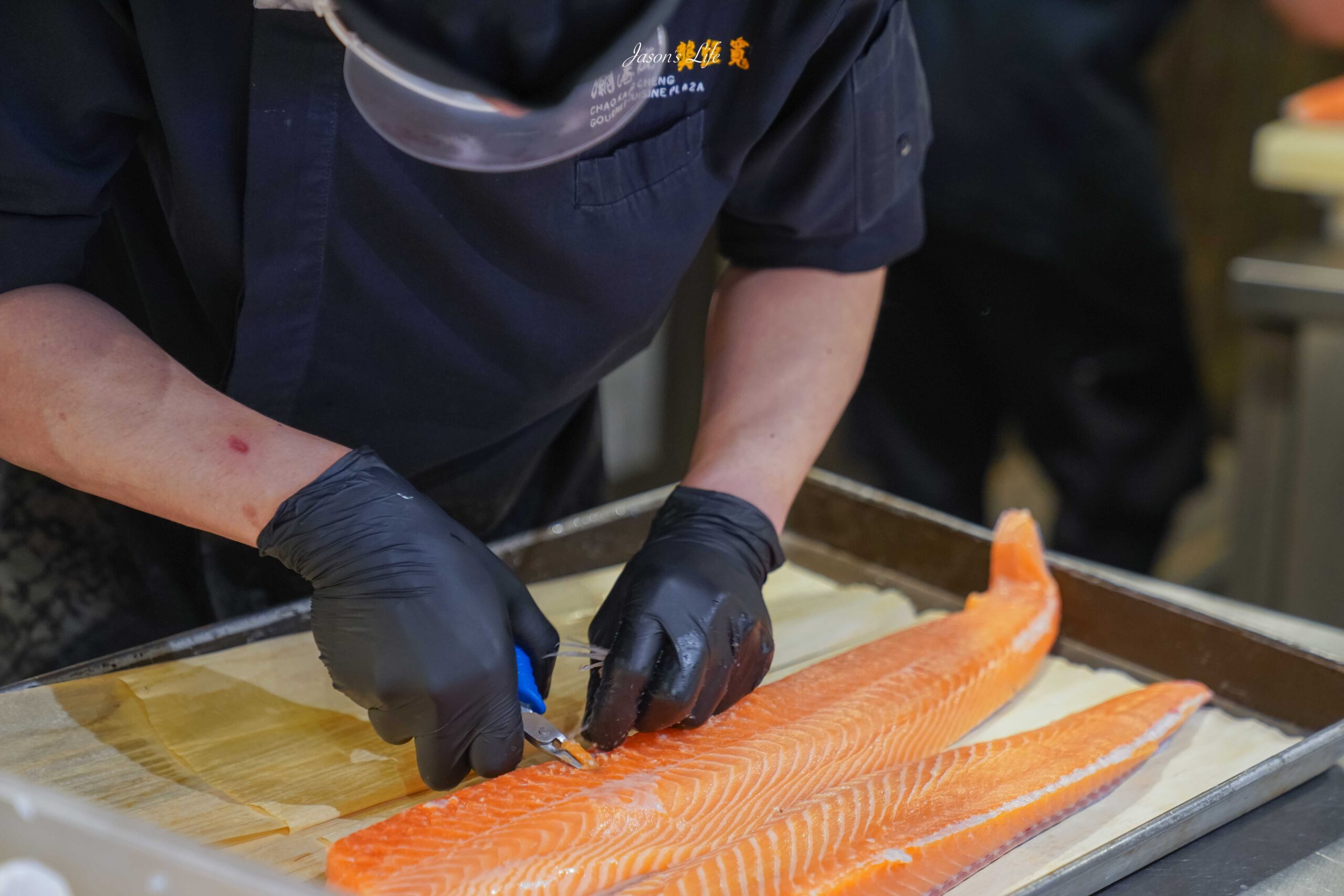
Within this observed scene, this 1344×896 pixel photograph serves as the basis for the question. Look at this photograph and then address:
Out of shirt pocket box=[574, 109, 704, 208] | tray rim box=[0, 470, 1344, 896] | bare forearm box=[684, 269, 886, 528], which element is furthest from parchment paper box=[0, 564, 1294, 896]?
shirt pocket box=[574, 109, 704, 208]

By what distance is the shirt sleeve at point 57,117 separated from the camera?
126cm

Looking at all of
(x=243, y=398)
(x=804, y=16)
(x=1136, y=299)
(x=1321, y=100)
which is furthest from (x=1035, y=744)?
(x=1321, y=100)

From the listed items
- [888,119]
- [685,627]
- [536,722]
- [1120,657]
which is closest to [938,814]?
[685,627]

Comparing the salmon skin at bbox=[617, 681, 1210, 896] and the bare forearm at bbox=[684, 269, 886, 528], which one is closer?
the salmon skin at bbox=[617, 681, 1210, 896]

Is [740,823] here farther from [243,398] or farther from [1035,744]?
[243,398]

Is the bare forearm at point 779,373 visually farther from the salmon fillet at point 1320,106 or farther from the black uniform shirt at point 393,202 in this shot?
the salmon fillet at point 1320,106

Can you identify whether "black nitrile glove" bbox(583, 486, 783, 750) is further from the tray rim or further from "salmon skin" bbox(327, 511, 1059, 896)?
the tray rim

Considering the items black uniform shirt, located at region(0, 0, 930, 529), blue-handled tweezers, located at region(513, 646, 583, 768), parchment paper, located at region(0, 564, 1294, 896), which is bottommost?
parchment paper, located at region(0, 564, 1294, 896)

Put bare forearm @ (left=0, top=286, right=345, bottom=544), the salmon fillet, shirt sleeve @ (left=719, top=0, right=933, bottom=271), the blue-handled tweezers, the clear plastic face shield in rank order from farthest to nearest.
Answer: the salmon fillet
shirt sleeve @ (left=719, top=0, right=933, bottom=271)
the blue-handled tweezers
bare forearm @ (left=0, top=286, right=345, bottom=544)
the clear plastic face shield

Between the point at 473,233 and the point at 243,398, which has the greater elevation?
the point at 473,233

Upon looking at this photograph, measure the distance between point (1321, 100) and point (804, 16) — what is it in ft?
9.39

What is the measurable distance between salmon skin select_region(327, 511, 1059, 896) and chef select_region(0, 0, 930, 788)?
0.20ft

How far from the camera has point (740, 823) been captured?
1503mm

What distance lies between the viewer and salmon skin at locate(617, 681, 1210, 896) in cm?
138
